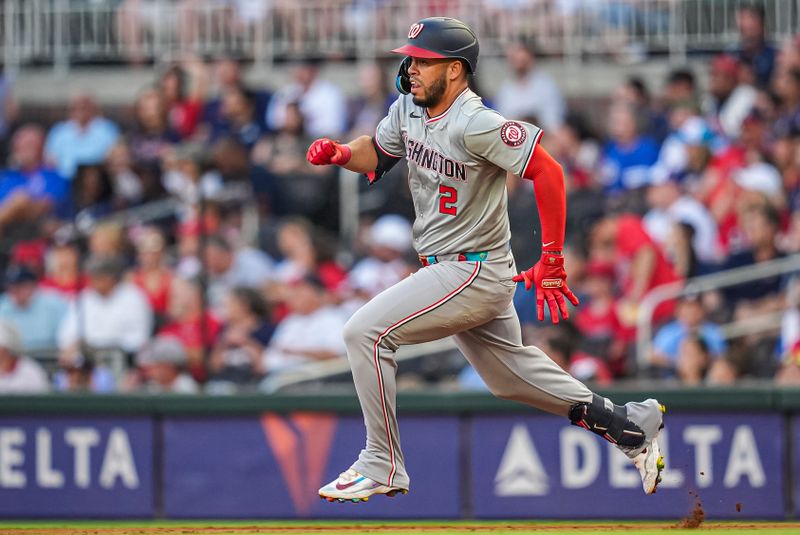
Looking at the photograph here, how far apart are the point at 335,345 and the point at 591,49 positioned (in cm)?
485

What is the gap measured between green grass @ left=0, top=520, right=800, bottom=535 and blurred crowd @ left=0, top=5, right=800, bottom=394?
1.35 metres

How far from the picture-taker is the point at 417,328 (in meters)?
6.24

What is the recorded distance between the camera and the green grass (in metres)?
7.07

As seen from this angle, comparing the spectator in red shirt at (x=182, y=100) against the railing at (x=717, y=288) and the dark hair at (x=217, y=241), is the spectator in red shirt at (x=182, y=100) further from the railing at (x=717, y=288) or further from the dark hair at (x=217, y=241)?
the railing at (x=717, y=288)

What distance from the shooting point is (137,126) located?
13344 mm

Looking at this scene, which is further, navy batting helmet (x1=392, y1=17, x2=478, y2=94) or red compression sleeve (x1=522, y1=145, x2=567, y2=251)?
navy batting helmet (x1=392, y1=17, x2=478, y2=94)

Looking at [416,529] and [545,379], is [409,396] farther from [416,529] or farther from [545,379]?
[545,379]

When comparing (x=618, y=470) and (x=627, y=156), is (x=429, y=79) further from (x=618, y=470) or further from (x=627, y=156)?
(x=627, y=156)

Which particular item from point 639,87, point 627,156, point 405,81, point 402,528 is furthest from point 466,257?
point 639,87

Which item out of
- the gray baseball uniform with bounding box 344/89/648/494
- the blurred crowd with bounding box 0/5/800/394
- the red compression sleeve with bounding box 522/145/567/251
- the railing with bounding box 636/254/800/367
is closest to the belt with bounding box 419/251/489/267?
the gray baseball uniform with bounding box 344/89/648/494

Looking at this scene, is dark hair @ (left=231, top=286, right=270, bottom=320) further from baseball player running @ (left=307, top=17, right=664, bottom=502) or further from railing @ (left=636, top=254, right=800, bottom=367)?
baseball player running @ (left=307, top=17, right=664, bottom=502)

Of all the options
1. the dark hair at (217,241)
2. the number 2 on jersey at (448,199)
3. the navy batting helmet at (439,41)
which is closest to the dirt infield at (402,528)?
the number 2 on jersey at (448,199)

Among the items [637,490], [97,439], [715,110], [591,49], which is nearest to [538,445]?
[637,490]

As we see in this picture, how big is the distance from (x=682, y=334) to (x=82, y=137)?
20.7ft
